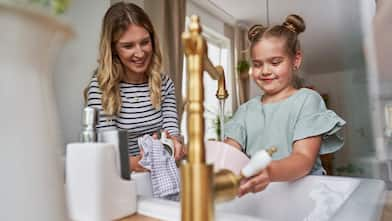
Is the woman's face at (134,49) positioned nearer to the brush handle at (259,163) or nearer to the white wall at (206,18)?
→ the white wall at (206,18)

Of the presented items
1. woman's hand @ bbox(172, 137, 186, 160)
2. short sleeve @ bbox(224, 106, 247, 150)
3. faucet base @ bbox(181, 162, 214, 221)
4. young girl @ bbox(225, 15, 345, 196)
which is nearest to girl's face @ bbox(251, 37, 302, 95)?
young girl @ bbox(225, 15, 345, 196)

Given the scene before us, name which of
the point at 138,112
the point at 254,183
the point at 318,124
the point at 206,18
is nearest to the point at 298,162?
the point at 318,124

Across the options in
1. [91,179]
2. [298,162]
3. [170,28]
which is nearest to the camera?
[91,179]

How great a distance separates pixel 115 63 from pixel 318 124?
0.55m

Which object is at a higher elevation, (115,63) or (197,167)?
(115,63)

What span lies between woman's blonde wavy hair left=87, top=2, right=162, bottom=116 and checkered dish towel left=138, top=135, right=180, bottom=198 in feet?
0.63

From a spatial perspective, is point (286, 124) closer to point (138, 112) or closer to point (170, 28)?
point (138, 112)

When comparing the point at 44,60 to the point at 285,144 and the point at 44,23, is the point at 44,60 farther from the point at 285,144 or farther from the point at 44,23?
the point at 285,144

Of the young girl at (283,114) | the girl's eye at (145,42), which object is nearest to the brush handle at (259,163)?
the young girl at (283,114)

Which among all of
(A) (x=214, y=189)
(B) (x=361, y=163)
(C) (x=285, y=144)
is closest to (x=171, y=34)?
(C) (x=285, y=144)

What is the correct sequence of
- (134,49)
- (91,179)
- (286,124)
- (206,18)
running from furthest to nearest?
(206,18) → (134,49) → (286,124) → (91,179)

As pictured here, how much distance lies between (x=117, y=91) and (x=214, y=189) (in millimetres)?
618

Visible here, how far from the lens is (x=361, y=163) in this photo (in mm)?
1000

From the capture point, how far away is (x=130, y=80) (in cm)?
83
